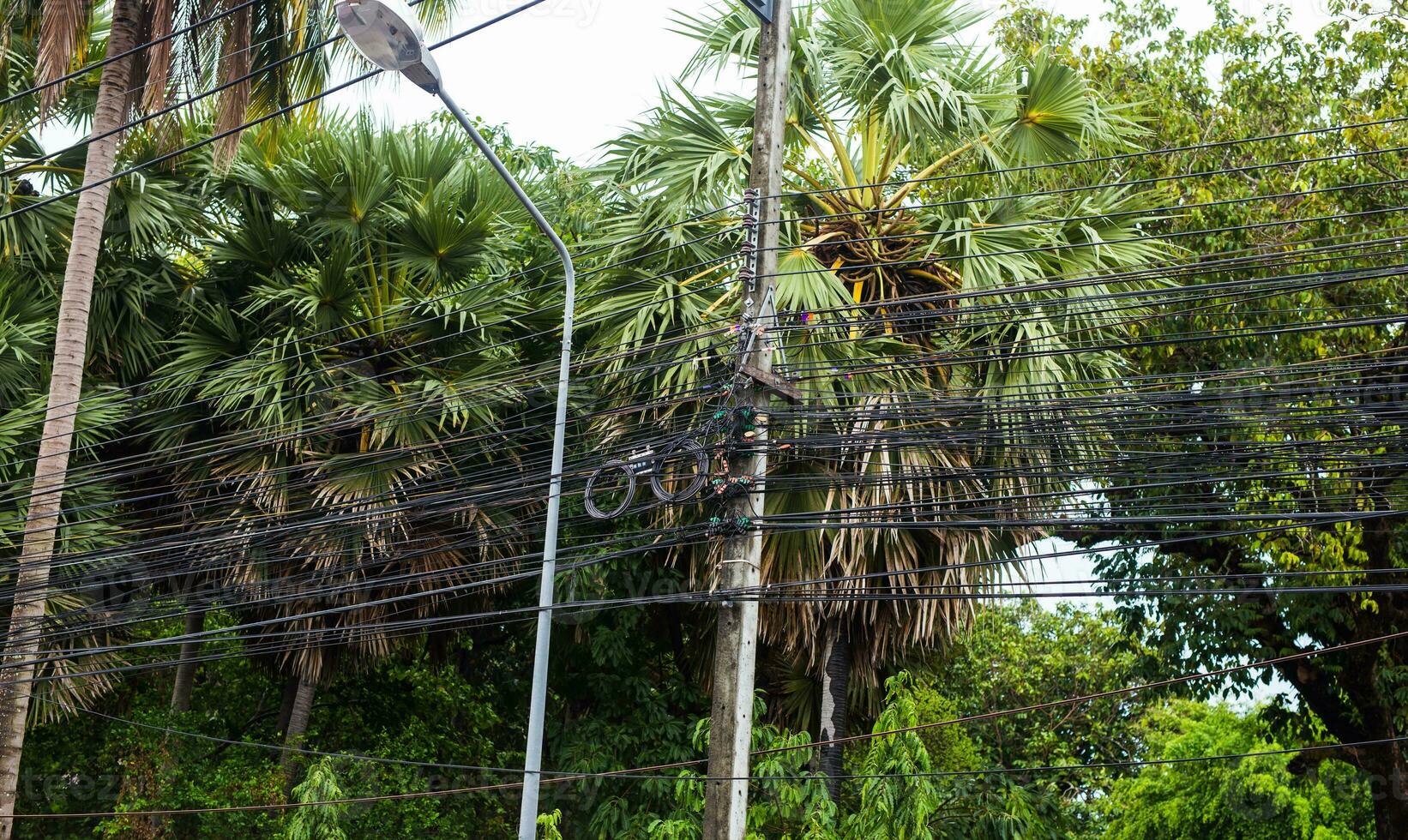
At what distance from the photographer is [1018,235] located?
42.7 ft

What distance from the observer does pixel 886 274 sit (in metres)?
13.2

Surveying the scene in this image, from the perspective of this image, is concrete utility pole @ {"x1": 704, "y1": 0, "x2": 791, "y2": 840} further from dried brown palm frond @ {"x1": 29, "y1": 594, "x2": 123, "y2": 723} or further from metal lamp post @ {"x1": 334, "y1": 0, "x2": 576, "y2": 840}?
dried brown palm frond @ {"x1": 29, "y1": 594, "x2": 123, "y2": 723}

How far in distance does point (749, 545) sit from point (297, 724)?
33.6 ft

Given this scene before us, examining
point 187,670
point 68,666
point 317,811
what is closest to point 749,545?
point 317,811

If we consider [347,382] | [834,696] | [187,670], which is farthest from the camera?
[187,670]

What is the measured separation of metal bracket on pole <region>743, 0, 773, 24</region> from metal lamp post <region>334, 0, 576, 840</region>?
2.11m

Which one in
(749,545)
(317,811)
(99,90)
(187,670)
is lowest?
(317,811)

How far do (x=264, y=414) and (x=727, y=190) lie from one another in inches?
216

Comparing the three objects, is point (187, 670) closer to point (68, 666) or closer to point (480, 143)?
point (68, 666)

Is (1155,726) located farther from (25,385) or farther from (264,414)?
(25,385)

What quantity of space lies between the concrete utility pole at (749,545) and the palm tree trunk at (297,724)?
9485 mm

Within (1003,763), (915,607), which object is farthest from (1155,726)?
(915,607)

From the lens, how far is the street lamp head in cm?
849

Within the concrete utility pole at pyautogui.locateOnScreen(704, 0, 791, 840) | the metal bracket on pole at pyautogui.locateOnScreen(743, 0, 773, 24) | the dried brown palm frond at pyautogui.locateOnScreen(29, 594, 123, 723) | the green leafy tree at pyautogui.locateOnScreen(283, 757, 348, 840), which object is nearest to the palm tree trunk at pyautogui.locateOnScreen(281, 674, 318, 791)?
the green leafy tree at pyautogui.locateOnScreen(283, 757, 348, 840)
